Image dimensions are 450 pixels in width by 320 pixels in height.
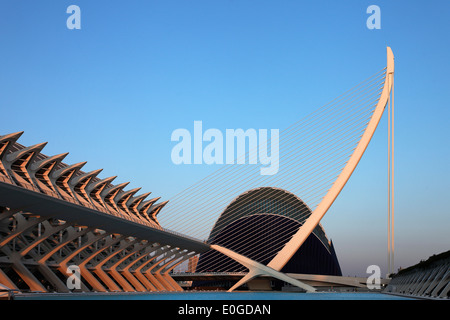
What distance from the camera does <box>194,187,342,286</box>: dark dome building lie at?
275 ft

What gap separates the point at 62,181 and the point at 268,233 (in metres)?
43.4

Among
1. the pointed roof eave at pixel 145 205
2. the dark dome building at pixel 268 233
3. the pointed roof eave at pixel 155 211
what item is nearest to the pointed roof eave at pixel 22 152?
the pointed roof eave at pixel 145 205

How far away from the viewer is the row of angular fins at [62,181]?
37719 mm

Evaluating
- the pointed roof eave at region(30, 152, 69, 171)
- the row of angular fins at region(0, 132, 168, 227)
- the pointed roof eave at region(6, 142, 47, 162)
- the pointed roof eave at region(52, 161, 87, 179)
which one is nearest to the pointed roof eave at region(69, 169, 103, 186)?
the row of angular fins at region(0, 132, 168, 227)

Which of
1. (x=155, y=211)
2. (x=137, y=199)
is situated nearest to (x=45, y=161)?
(x=137, y=199)

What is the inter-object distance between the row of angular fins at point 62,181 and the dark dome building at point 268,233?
2339 cm

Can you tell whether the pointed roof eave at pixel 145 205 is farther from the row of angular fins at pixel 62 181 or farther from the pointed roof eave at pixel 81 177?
the pointed roof eave at pixel 81 177

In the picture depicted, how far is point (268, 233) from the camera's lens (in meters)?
84.1

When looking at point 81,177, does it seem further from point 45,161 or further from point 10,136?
point 10,136
